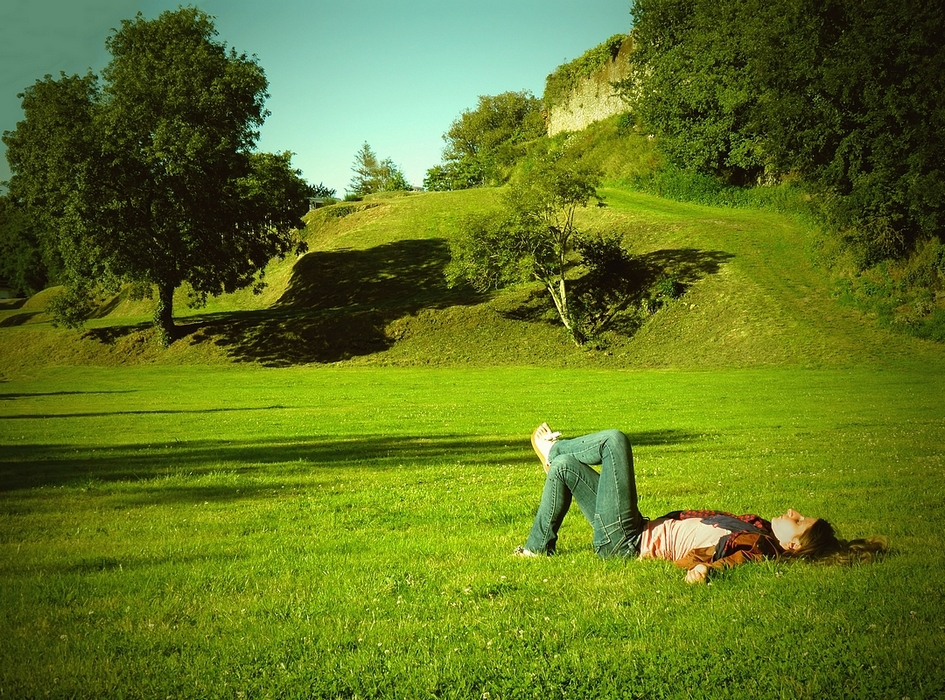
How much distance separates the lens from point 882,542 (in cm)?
697

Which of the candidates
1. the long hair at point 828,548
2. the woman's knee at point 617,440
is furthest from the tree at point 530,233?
the long hair at point 828,548

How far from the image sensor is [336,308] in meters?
57.7

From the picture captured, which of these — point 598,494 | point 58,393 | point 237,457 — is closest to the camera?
point 598,494

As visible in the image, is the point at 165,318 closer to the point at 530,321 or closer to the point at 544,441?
the point at 530,321

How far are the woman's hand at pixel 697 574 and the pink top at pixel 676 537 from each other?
1.42 ft

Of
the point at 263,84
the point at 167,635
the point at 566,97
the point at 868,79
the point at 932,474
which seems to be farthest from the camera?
the point at 566,97

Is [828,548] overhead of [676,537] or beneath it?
beneath

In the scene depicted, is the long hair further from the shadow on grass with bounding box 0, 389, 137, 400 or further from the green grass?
the shadow on grass with bounding box 0, 389, 137, 400

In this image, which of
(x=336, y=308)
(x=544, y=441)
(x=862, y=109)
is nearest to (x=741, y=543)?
(x=544, y=441)

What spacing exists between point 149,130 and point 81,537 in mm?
45271

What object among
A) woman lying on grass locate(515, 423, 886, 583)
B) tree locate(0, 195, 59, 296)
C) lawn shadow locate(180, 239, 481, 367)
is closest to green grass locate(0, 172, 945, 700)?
woman lying on grass locate(515, 423, 886, 583)

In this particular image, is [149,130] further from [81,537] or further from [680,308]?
[81,537]

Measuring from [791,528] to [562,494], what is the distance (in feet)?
7.20

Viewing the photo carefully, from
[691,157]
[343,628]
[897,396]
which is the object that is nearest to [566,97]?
[691,157]
